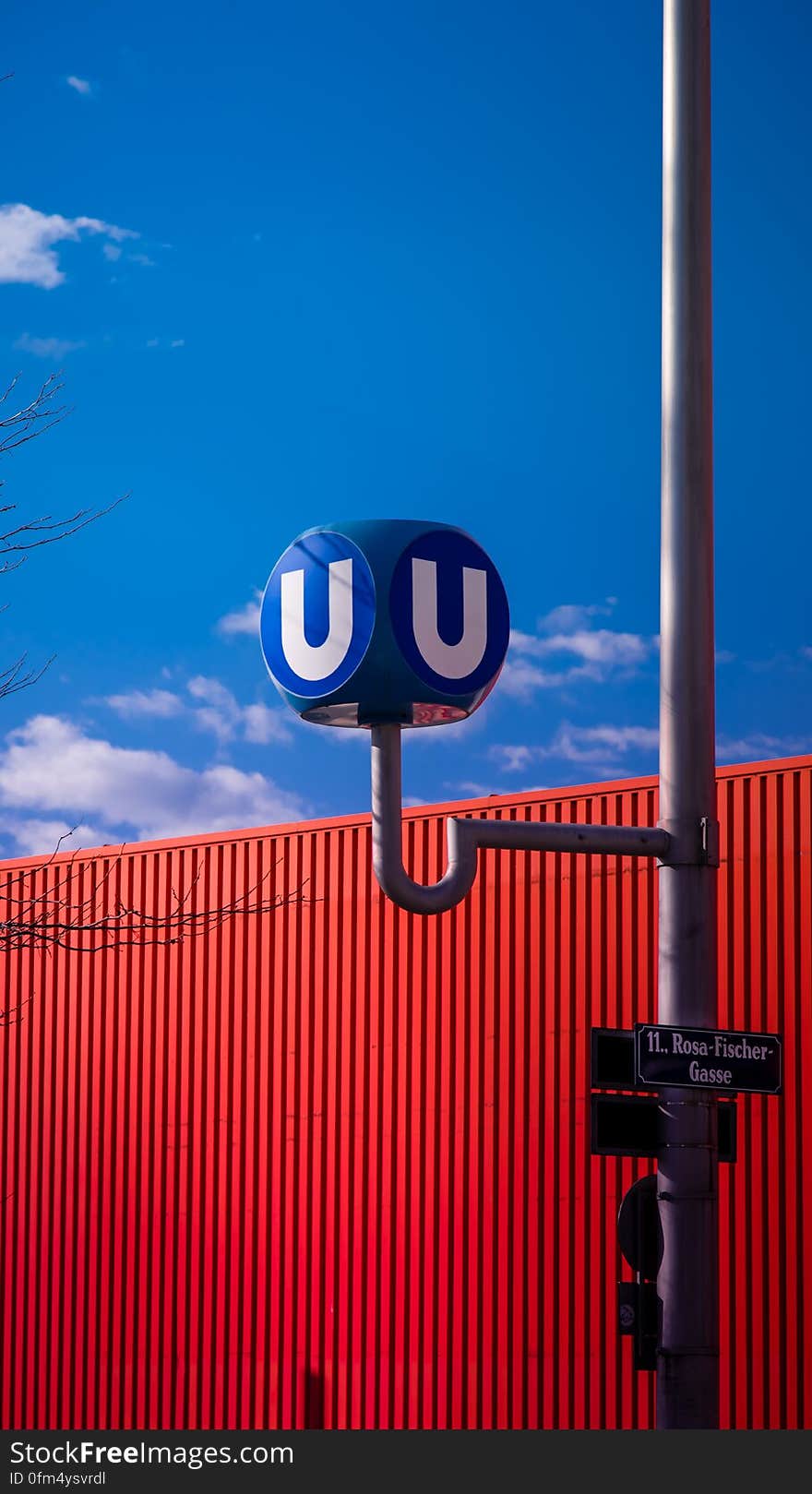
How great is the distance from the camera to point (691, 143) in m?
8.69

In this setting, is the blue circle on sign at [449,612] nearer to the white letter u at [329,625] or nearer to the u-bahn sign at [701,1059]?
the white letter u at [329,625]

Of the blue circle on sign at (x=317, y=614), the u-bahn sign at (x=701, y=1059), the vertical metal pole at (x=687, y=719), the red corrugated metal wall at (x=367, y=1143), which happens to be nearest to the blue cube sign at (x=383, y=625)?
the blue circle on sign at (x=317, y=614)

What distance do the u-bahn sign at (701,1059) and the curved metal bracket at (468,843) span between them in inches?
31.5

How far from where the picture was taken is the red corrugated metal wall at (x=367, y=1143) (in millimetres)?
14164

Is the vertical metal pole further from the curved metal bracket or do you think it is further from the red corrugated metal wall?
the red corrugated metal wall

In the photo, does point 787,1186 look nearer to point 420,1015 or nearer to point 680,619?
point 420,1015

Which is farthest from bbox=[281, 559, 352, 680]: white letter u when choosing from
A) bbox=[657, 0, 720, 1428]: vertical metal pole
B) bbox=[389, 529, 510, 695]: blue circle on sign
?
bbox=[657, 0, 720, 1428]: vertical metal pole

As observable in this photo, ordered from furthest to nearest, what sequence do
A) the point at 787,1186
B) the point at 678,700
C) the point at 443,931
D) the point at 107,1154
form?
the point at 107,1154 → the point at 443,931 → the point at 787,1186 → the point at 678,700

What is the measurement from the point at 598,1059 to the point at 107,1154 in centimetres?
1087

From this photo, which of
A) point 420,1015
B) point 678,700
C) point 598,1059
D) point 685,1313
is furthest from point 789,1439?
point 420,1015

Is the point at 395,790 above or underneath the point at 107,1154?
above

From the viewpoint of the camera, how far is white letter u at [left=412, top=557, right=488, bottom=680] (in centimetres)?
854

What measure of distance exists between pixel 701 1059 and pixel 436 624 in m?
2.32

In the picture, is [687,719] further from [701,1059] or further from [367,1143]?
[367,1143]
